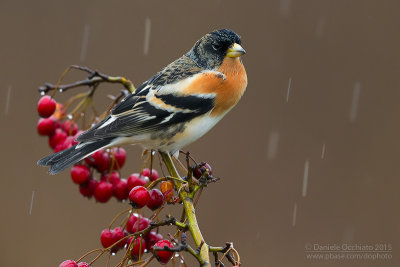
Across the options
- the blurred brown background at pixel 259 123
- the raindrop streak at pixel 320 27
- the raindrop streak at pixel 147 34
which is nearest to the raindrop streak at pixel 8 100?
the blurred brown background at pixel 259 123

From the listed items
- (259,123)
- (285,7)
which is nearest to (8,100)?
(259,123)

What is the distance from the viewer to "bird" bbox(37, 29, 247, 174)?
2.24m

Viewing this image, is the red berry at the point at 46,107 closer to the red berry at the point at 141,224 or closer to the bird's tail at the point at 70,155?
the bird's tail at the point at 70,155

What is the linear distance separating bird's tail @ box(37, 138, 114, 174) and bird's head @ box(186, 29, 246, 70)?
25.3 inches

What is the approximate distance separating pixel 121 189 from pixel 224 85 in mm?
663

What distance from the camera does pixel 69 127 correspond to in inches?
95.2

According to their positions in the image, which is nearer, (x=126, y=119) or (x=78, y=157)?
(x=78, y=157)

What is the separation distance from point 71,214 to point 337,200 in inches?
79.8

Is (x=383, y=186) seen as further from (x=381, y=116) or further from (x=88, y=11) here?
(x=88, y=11)

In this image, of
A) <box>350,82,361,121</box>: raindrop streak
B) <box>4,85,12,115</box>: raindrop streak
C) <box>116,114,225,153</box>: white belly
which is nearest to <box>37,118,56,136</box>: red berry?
<box>116,114,225,153</box>: white belly

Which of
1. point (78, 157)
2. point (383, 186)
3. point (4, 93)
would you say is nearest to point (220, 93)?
point (78, 157)

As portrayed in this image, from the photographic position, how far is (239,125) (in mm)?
4375

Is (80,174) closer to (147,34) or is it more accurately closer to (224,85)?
(224,85)

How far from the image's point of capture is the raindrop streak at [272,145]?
167 inches
